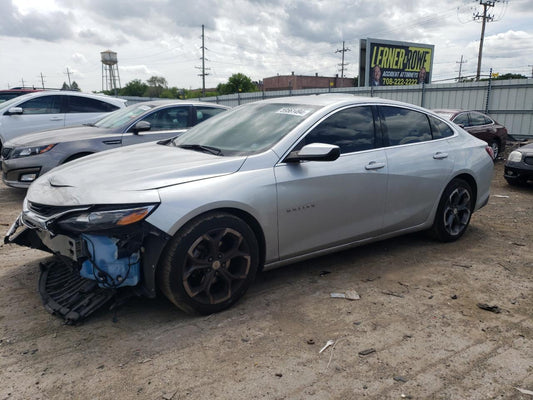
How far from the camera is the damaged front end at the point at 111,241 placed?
9.04ft

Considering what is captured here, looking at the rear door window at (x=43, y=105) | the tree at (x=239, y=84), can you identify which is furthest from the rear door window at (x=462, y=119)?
the tree at (x=239, y=84)

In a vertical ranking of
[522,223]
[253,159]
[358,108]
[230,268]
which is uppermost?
[358,108]

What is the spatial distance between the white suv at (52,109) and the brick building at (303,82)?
49.0 m

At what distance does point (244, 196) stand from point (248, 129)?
92 cm

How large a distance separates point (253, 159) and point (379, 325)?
1.51m

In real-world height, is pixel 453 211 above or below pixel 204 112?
below

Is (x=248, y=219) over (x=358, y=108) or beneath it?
beneath

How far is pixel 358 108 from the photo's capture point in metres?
4.10

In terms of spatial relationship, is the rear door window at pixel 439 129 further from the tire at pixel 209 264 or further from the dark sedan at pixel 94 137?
the dark sedan at pixel 94 137

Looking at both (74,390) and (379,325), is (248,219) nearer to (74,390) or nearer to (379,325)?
(379,325)

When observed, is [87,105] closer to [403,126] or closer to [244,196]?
[403,126]

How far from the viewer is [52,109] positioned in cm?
977

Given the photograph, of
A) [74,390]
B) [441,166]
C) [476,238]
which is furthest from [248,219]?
[476,238]

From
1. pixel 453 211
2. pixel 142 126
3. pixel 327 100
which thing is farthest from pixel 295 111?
pixel 142 126
